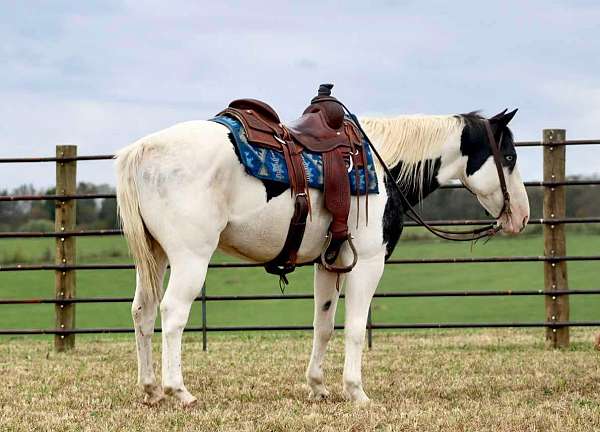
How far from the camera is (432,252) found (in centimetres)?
2520

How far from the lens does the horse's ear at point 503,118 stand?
622cm

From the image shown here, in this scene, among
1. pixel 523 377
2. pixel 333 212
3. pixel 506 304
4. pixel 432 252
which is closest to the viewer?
pixel 333 212

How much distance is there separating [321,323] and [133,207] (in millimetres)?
1483

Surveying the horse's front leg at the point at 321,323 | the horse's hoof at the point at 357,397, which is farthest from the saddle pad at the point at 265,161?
the horse's hoof at the point at 357,397

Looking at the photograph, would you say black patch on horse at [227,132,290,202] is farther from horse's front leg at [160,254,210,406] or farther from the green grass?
the green grass

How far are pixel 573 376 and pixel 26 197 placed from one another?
17.6 feet

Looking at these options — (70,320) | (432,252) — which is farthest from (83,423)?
(432,252)

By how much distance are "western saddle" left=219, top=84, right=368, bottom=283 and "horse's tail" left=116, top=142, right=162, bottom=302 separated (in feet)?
2.07

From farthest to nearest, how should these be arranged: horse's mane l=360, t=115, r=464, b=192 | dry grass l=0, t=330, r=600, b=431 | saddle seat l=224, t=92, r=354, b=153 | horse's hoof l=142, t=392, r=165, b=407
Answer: horse's mane l=360, t=115, r=464, b=192, horse's hoof l=142, t=392, r=165, b=407, saddle seat l=224, t=92, r=354, b=153, dry grass l=0, t=330, r=600, b=431

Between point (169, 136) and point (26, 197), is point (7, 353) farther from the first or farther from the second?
point (169, 136)

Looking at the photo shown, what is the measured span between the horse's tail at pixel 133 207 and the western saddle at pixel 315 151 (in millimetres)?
631

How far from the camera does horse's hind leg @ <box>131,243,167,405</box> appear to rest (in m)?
5.54

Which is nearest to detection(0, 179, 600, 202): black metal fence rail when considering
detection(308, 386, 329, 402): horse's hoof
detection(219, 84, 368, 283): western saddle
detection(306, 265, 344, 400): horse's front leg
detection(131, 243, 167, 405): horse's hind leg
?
detection(306, 265, 344, 400): horse's front leg

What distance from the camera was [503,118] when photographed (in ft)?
20.4
